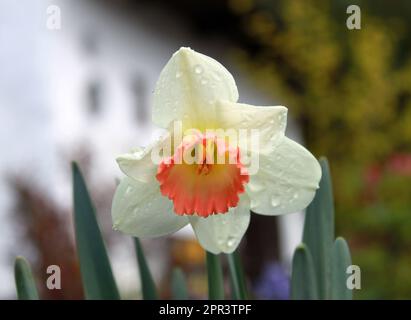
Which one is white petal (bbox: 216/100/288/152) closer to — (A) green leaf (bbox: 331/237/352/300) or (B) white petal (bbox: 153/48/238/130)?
(B) white petal (bbox: 153/48/238/130)

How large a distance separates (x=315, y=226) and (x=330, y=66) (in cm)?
522

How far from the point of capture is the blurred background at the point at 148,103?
402 centimetres

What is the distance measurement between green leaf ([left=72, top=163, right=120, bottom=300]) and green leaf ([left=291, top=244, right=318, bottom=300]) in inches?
7.2

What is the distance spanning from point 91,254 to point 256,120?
0.79ft

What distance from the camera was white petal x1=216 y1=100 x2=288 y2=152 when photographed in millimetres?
637

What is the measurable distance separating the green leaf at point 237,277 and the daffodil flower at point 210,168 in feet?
0.40

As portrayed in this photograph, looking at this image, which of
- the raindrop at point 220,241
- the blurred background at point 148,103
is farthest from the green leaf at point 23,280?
the blurred background at point 148,103

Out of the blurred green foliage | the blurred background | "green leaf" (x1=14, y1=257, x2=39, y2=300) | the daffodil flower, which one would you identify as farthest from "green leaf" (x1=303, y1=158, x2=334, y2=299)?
the blurred green foliage

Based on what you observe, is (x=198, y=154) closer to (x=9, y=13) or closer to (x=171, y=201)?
(x=171, y=201)

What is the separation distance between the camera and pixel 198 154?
2.06 feet

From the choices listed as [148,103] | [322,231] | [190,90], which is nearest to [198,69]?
[190,90]

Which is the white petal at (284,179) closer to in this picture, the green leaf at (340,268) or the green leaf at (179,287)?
the green leaf at (340,268)

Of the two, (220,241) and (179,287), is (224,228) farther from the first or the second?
(179,287)
